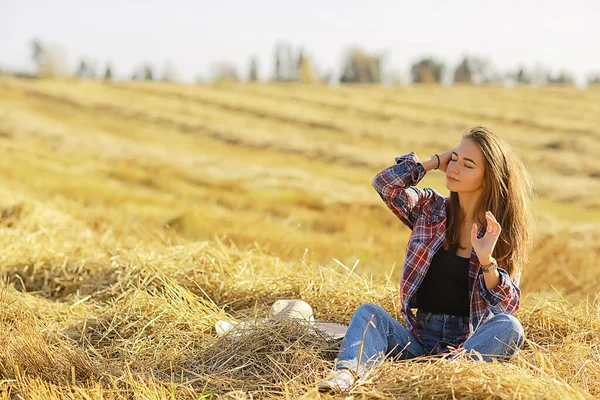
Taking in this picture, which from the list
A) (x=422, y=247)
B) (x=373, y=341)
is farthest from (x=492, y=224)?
(x=373, y=341)

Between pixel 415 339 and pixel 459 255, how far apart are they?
430 mm

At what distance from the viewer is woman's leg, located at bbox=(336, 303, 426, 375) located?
9.47 feet

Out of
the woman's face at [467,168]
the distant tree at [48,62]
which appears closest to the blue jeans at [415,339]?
the woman's face at [467,168]

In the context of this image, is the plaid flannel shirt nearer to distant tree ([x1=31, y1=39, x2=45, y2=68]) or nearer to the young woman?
the young woman

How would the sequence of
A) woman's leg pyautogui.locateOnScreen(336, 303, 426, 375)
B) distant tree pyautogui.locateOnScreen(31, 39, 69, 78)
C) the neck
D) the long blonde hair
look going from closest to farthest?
woman's leg pyautogui.locateOnScreen(336, 303, 426, 375) → the long blonde hair → the neck → distant tree pyautogui.locateOnScreen(31, 39, 69, 78)

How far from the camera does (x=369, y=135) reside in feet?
71.4

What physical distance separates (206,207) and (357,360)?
7.61 m

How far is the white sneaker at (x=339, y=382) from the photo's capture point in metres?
2.65

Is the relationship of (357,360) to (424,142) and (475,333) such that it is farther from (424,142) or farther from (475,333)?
(424,142)

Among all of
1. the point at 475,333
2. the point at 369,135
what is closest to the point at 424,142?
the point at 369,135

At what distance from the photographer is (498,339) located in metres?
2.91

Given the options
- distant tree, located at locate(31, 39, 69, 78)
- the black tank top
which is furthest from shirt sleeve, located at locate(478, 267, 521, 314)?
distant tree, located at locate(31, 39, 69, 78)

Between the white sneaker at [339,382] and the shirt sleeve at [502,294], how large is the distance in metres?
0.72

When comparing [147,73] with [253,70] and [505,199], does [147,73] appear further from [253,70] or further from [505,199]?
[505,199]
